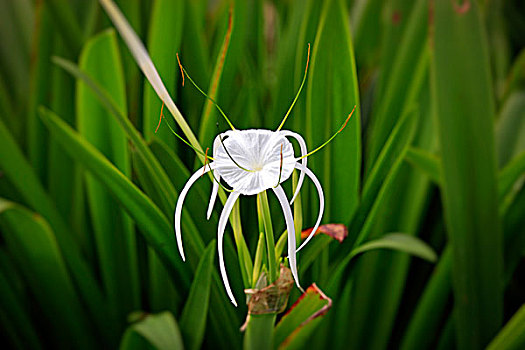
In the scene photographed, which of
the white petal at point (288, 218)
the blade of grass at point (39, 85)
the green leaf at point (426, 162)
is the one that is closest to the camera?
the white petal at point (288, 218)

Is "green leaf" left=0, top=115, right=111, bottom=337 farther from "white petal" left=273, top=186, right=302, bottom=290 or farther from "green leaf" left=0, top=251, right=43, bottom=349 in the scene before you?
"white petal" left=273, top=186, right=302, bottom=290

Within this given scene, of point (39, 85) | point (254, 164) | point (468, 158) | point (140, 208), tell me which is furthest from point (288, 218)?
point (39, 85)

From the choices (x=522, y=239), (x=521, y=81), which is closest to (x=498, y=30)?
(x=521, y=81)

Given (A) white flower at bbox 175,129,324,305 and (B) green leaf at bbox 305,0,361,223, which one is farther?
(B) green leaf at bbox 305,0,361,223

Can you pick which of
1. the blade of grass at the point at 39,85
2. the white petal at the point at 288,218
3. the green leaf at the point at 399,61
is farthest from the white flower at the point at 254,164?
the blade of grass at the point at 39,85

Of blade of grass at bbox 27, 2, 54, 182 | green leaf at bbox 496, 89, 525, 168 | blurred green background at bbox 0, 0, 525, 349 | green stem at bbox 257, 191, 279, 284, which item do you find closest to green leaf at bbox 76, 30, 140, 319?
blurred green background at bbox 0, 0, 525, 349

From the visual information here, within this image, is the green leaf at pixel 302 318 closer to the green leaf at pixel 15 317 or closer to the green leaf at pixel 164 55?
the green leaf at pixel 164 55
